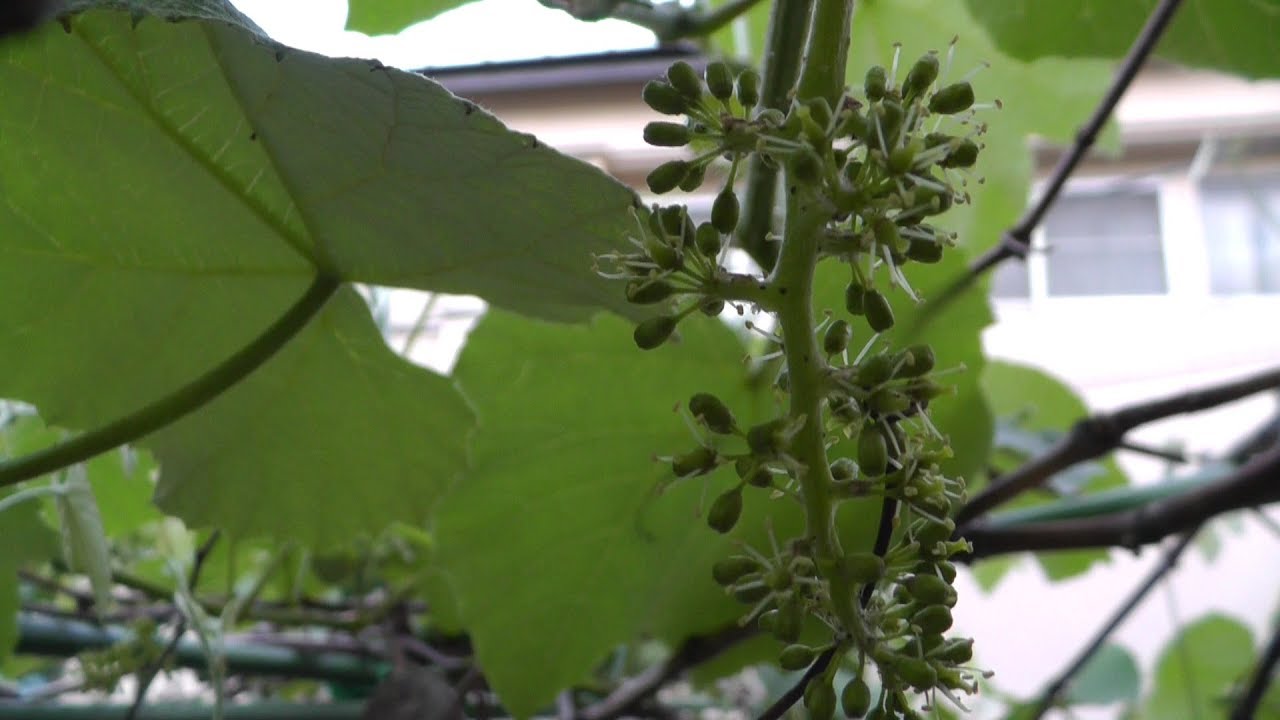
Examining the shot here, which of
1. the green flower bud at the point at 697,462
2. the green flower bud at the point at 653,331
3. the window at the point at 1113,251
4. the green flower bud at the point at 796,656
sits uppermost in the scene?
the green flower bud at the point at 653,331

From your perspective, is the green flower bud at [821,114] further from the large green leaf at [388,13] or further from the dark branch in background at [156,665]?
the dark branch in background at [156,665]

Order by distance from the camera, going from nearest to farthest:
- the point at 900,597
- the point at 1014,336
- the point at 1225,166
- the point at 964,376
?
the point at 900,597
the point at 964,376
the point at 1014,336
the point at 1225,166

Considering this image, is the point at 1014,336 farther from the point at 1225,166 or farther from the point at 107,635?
the point at 107,635

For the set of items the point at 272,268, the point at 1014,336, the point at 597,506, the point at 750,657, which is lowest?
the point at 1014,336

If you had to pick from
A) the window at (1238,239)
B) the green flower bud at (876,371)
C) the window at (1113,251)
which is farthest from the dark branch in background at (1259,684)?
the window at (1113,251)

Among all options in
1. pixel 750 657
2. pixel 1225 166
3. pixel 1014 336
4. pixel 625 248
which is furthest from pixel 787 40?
pixel 1225 166

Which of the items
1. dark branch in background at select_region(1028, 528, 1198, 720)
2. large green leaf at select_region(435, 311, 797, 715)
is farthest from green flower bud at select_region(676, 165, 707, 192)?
dark branch in background at select_region(1028, 528, 1198, 720)
